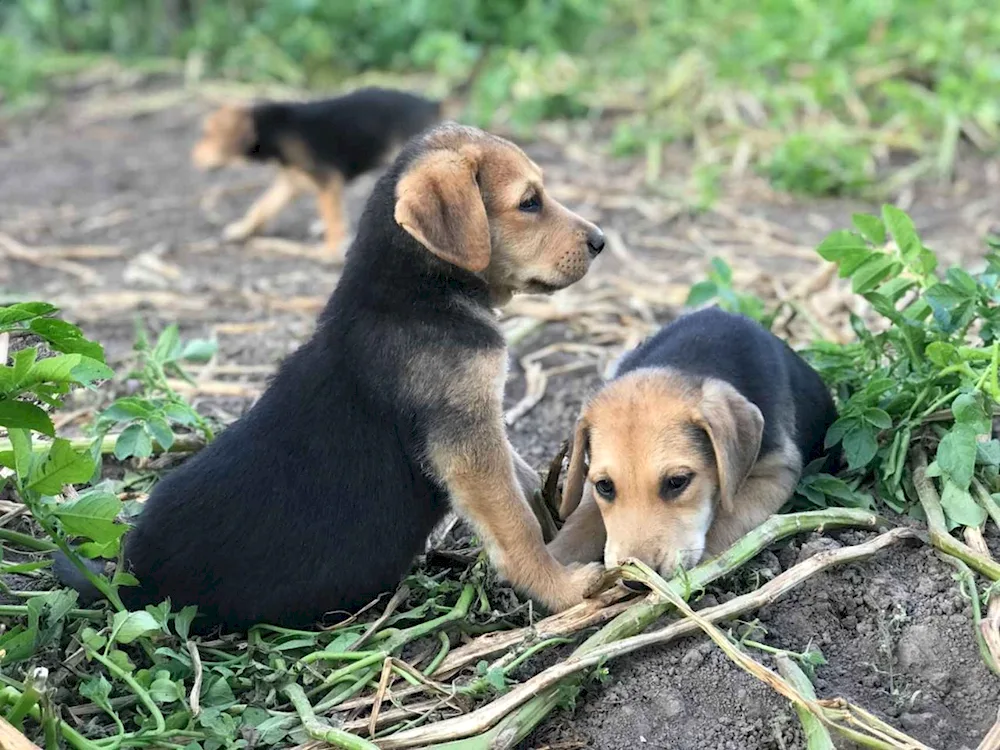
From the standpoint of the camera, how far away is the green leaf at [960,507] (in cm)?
445

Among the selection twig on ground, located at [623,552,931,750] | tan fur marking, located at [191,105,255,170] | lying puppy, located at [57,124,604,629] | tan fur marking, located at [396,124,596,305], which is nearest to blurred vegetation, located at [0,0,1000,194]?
tan fur marking, located at [191,105,255,170]

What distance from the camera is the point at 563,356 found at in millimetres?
7031

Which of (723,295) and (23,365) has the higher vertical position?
(23,365)

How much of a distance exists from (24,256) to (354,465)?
6.31 meters

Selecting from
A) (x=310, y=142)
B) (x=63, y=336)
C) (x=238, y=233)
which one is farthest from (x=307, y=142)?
(x=63, y=336)

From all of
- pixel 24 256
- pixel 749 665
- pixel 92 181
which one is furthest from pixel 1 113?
pixel 749 665

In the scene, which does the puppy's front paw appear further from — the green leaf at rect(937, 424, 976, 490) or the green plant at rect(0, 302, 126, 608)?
the green leaf at rect(937, 424, 976, 490)

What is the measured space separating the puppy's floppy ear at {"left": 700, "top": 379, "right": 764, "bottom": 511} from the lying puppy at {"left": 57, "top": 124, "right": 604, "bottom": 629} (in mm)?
602

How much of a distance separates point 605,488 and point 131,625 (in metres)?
1.69

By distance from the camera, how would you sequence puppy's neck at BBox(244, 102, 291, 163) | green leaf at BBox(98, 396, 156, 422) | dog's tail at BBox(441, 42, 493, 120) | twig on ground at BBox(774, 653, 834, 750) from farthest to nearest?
dog's tail at BBox(441, 42, 493, 120) < puppy's neck at BBox(244, 102, 291, 163) < green leaf at BBox(98, 396, 156, 422) < twig on ground at BBox(774, 653, 834, 750)

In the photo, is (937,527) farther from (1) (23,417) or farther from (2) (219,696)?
(1) (23,417)

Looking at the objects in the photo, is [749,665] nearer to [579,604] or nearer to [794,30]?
[579,604]

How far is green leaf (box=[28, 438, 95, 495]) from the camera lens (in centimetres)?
384

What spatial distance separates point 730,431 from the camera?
439cm
